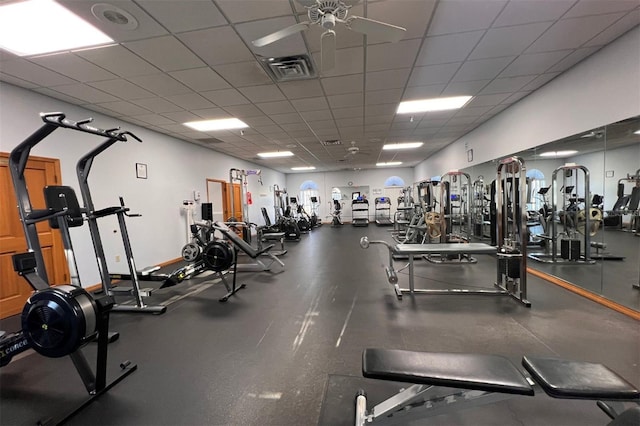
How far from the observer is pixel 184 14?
2211mm

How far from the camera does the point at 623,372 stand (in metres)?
1.95

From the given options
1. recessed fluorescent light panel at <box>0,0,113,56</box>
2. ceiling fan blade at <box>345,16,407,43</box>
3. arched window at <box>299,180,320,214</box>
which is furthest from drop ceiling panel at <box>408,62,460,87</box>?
arched window at <box>299,180,320,214</box>

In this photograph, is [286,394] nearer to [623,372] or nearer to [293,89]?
[623,372]

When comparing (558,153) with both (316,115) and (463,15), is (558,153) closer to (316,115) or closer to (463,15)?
(463,15)

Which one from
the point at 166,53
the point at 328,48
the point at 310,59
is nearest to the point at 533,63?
the point at 310,59

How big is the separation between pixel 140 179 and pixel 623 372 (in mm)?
7023

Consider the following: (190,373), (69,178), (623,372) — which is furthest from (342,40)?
(69,178)

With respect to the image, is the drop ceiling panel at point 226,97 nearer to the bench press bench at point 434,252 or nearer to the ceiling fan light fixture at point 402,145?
the bench press bench at point 434,252

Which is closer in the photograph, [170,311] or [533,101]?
[170,311]

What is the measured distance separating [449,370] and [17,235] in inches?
200

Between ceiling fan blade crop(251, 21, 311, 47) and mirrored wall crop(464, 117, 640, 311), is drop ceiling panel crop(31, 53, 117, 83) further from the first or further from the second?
mirrored wall crop(464, 117, 640, 311)

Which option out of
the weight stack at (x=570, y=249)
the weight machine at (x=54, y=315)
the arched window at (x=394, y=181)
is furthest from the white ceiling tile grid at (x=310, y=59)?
the arched window at (x=394, y=181)

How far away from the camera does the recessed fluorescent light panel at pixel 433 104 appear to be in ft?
14.5

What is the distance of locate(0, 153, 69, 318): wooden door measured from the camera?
3.25 metres
